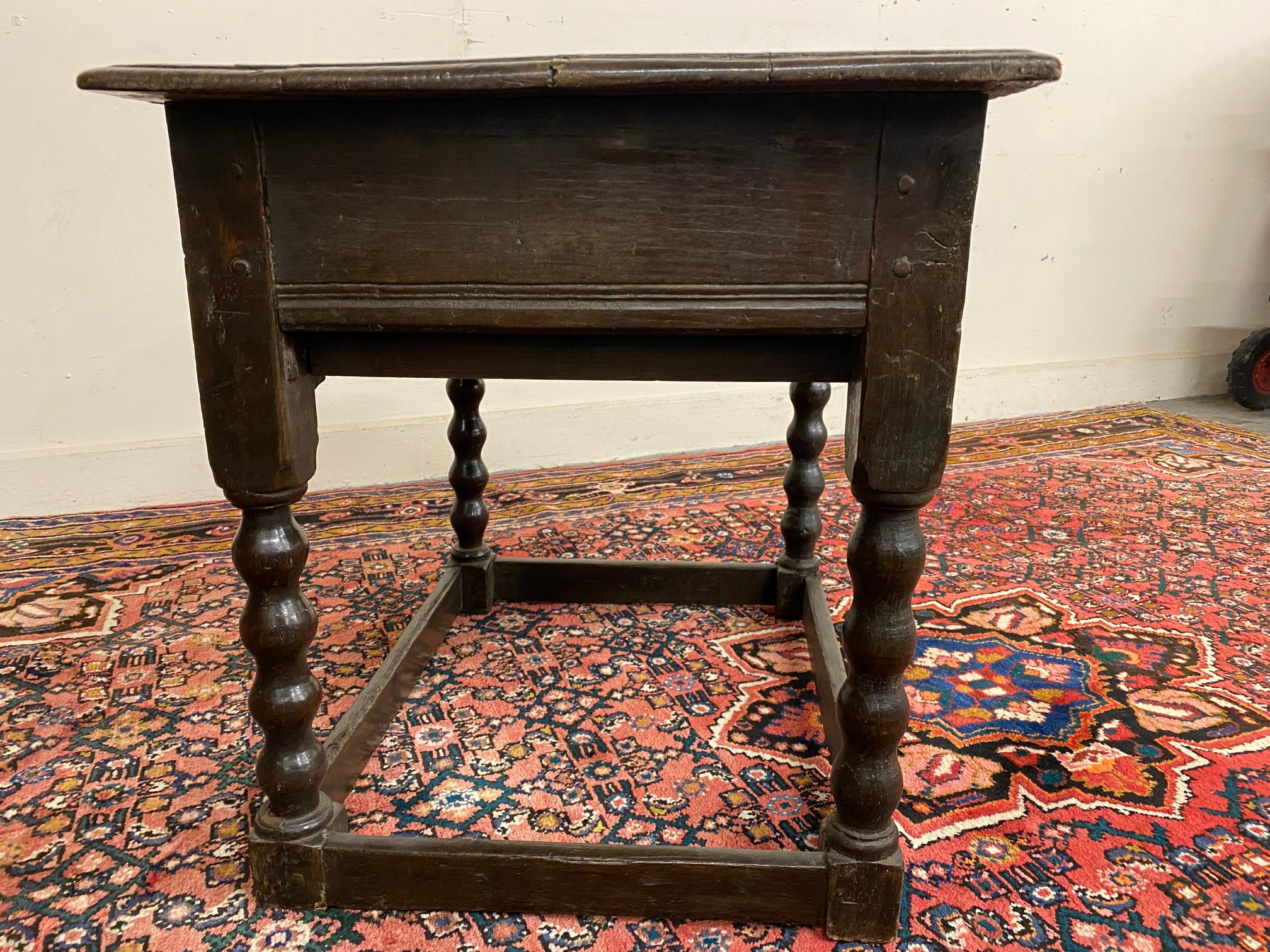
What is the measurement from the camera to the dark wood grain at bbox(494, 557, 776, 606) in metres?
2.17

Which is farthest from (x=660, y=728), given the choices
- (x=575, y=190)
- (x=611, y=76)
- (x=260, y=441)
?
(x=611, y=76)

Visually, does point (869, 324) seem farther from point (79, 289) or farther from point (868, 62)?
point (79, 289)

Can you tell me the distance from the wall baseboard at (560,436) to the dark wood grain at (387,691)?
1.26 metres

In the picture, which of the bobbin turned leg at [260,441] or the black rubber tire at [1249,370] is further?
the black rubber tire at [1249,370]

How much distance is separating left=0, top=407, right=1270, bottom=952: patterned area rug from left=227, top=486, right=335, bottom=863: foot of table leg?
0.15 meters

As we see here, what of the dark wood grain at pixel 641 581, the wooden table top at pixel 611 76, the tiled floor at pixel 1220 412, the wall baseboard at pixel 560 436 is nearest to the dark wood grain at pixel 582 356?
the wooden table top at pixel 611 76

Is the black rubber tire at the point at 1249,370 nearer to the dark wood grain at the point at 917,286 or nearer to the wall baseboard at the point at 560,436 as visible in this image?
the wall baseboard at the point at 560,436

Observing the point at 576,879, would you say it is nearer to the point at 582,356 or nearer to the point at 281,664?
the point at 281,664

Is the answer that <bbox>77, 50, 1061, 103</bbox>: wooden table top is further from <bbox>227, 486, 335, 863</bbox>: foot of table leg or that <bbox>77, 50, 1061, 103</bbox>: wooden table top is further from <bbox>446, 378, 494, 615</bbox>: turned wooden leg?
<bbox>446, 378, 494, 615</bbox>: turned wooden leg

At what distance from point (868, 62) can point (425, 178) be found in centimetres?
51

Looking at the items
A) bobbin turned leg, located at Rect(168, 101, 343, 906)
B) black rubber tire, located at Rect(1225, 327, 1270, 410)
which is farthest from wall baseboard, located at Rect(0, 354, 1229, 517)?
bobbin turned leg, located at Rect(168, 101, 343, 906)

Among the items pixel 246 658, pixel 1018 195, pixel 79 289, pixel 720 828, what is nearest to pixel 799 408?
pixel 720 828

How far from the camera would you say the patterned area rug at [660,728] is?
1236 mm

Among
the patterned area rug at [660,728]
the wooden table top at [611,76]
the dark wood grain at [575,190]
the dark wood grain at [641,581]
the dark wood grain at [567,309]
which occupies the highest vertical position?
the wooden table top at [611,76]
